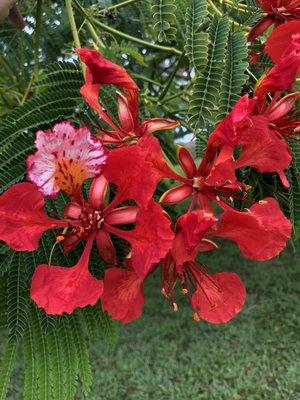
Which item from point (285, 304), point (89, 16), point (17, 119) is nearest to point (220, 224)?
point (17, 119)

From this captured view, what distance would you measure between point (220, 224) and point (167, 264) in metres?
0.10

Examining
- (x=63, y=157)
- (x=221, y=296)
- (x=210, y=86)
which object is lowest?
(x=221, y=296)

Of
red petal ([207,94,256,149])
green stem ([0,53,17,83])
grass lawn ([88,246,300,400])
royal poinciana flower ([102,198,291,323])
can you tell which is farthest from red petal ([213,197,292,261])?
grass lawn ([88,246,300,400])

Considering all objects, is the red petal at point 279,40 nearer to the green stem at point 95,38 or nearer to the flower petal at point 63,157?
the flower petal at point 63,157

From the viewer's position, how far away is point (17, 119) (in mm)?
1134

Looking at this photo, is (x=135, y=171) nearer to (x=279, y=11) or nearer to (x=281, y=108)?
(x=281, y=108)

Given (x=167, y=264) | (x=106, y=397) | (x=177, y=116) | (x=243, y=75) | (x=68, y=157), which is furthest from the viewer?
(x=106, y=397)

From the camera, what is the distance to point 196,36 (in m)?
1.09

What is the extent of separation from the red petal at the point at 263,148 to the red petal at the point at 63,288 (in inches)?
10.8

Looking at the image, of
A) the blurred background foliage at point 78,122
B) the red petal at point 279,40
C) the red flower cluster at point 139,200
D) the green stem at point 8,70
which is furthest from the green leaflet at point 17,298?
the green stem at point 8,70

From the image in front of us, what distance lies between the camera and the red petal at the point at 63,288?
2.76 ft

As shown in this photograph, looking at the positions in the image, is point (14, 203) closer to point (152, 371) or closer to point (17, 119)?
point (17, 119)

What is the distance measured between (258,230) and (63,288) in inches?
10.7

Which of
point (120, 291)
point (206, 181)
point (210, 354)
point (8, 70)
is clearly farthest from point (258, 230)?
point (210, 354)
